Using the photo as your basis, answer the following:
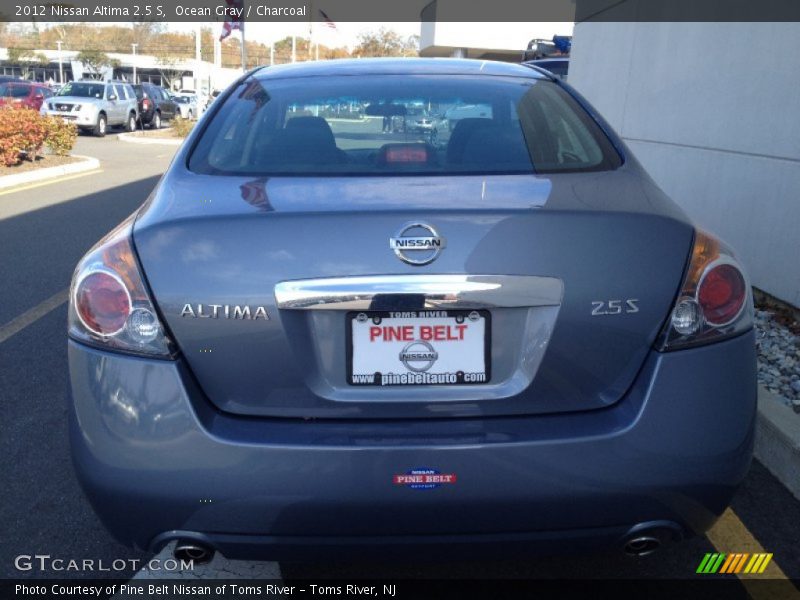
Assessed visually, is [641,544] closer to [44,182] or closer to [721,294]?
[721,294]

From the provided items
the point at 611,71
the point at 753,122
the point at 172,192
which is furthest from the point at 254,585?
the point at 611,71

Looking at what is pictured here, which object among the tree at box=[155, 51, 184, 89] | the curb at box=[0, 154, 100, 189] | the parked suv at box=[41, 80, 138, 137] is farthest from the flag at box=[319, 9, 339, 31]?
the tree at box=[155, 51, 184, 89]

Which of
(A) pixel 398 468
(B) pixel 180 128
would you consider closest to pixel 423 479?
(A) pixel 398 468

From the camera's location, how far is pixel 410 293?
2074 mm

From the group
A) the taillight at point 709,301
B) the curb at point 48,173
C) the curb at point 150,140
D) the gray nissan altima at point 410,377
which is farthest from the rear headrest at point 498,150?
the curb at point 150,140

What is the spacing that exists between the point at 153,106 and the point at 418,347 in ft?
110

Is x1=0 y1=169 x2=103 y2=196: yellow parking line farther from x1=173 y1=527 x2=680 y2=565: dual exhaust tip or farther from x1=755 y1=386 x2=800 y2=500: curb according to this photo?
x1=173 y1=527 x2=680 y2=565: dual exhaust tip

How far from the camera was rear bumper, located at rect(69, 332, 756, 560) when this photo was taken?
83.2 inches

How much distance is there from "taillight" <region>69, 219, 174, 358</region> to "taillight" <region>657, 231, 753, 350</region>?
4.27 ft

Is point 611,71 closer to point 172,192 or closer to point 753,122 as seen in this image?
point 753,122

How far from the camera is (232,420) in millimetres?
2189

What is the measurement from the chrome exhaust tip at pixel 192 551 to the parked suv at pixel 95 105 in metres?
26.8

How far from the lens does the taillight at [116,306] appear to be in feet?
7.15

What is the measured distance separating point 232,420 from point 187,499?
22 centimetres
